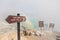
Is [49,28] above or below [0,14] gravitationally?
below

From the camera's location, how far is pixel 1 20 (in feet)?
7.36

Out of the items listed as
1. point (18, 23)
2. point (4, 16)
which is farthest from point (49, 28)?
point (4, 16)

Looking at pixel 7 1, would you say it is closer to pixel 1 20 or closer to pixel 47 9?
pixel 1 20

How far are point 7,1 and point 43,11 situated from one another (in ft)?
1.61

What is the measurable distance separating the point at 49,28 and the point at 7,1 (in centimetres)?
65

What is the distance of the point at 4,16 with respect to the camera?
2250 mm

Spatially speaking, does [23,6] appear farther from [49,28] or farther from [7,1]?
[49,28]

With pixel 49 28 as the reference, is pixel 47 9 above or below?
above

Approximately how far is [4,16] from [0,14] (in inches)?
2.3

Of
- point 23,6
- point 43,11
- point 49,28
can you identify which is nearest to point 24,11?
point 23,6

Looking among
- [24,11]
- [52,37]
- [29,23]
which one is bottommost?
[52,37]

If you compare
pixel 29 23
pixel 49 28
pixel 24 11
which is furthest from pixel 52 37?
pixel 24 11

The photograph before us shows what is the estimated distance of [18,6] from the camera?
7.54ft

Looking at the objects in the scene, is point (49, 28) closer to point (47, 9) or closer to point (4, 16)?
point (47, 9)
